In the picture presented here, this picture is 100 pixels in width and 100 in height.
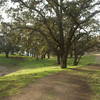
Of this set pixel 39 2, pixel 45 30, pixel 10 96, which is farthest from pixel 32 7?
pixel 10 96

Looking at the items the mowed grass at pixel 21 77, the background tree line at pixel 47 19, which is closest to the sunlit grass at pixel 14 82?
the mowed grass at pixel 21 77

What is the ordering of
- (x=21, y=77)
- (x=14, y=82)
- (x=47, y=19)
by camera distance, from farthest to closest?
(x=47, y=19) < (x=21, y=77) < (x=14, y=82)

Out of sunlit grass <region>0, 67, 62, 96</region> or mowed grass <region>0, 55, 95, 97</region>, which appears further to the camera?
mowed grass <region>0, 55, 95, 97</region>

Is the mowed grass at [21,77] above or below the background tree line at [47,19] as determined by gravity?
below

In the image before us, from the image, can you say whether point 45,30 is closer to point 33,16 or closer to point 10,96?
point 33,16

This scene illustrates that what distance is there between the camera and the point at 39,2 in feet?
61.7

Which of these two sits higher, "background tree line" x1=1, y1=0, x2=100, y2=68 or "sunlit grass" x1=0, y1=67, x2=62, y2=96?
"background tree line" x1=1, y1=0, x2=100, y2=68

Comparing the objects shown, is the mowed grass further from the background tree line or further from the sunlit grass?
the background tree line

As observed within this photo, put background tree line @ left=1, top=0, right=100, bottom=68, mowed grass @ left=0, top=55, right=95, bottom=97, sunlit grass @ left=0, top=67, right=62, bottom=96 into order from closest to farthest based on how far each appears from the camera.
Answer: sunlit grass @ left=0, top=67, right=62, bottom=96 < mowed grass @ left=0, top=55, right=95, bottom=97 < background tree line @ left=1, top=0, right=100, bottom=68

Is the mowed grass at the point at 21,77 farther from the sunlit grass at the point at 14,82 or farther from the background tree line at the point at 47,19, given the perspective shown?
the background tree line at the point at 47,19

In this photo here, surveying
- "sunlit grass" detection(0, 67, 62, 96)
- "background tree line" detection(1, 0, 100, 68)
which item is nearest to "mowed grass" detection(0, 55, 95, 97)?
"sunlit grass" detection(0, 67, 62, 96)

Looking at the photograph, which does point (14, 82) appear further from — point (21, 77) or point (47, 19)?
point (47, 19)

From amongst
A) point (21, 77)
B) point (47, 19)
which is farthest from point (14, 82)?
point (47, 19)

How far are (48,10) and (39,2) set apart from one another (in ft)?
4.68
